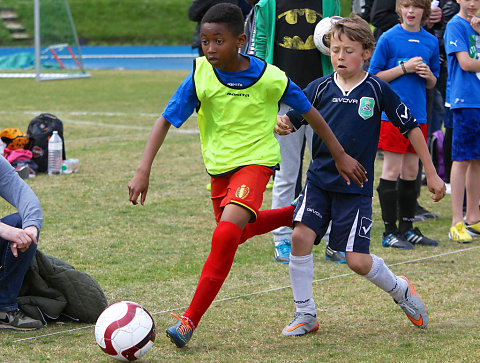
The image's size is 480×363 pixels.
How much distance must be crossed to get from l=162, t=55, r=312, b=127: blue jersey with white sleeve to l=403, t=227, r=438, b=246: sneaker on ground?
2.49 m

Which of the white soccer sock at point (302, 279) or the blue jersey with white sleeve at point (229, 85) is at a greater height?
the blue jersey with white sleeve at point (229, 85)

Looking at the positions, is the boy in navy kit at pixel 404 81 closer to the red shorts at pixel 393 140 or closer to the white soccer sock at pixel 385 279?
the red shorts at pixel 393 140

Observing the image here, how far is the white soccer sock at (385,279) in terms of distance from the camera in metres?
4.16

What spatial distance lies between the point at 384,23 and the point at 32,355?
15.3 feet

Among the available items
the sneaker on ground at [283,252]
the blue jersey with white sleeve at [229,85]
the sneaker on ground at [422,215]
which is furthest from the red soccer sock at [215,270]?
the sneaker on ground at [422,215]

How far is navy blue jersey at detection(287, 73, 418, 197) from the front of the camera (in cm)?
434

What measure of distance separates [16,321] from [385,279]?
1.94 m

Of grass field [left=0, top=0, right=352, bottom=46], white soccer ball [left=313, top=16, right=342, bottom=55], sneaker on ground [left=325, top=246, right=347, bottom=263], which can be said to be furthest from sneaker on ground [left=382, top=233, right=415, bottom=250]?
grass field [left=0, top=0, right=352, bottom=46]

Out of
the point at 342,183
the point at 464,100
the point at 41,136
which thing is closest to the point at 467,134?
the point at 464,100

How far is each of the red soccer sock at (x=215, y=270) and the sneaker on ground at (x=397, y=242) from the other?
8.07 ft

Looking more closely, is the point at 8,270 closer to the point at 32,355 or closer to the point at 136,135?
the point at 32,355

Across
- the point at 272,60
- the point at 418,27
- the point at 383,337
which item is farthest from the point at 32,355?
the point at 418,27

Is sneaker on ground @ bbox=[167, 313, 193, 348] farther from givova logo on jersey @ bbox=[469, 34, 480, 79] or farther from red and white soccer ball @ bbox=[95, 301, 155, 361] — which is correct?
givova logo on jersey @ bbox=[469, 34, 480, 79]

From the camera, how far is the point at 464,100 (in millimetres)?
6383
